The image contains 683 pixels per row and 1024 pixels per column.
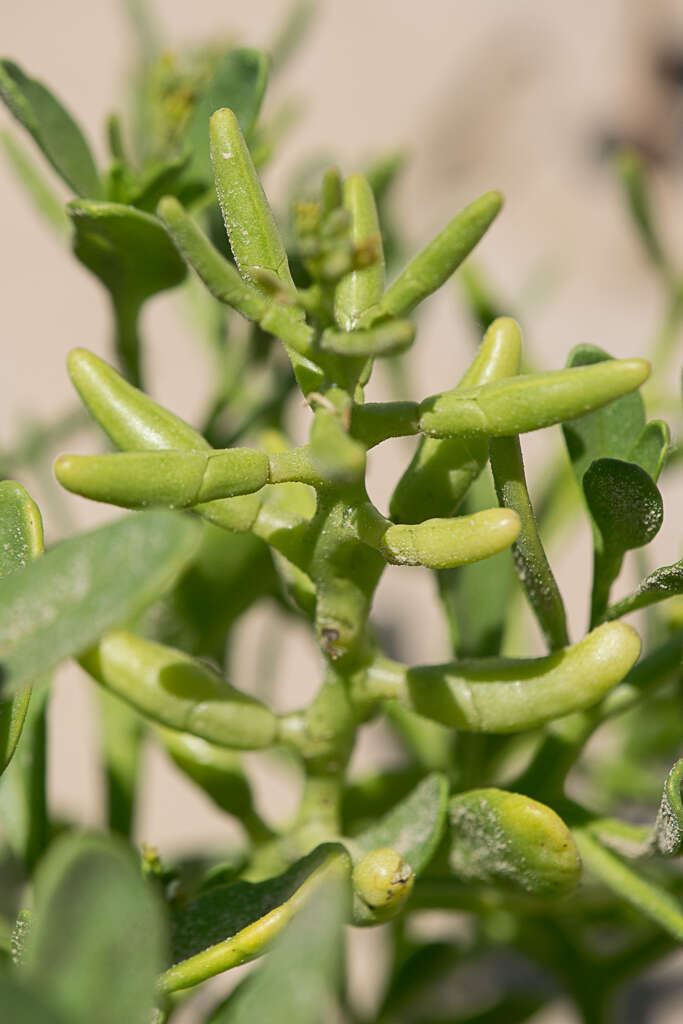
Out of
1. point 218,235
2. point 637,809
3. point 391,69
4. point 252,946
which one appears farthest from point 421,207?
point 252,946

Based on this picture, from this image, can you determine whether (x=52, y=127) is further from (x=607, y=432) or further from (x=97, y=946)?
(x=97, y=946)

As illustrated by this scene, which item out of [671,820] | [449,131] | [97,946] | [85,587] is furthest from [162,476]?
[449,131]

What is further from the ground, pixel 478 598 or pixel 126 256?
pixel 126 256

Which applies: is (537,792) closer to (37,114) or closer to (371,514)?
(371,514)

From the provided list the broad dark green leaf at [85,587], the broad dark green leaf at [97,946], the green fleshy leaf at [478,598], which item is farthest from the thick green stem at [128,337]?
the broad dark green leaf at [97,946]

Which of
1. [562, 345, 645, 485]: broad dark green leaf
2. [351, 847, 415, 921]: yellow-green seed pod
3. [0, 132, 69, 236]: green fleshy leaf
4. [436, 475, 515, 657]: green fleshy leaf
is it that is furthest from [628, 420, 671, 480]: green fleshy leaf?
[0, 132, 69, 236]: green fleshy leaf
